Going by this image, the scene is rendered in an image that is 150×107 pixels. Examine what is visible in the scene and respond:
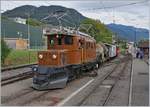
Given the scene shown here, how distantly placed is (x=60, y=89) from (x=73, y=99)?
336 centimetres

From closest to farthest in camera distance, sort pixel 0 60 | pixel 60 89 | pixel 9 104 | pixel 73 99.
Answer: pixel 9 104 < pixel 73 99 < pixel 60 89 < pixel 0 60

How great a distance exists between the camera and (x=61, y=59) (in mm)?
20062

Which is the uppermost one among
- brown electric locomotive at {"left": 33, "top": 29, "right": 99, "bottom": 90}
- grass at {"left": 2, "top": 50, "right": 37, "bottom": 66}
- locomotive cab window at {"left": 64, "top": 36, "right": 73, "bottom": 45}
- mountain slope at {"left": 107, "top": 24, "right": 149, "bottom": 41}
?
mountain slope at {"left": 107, "top": 24, "right": 149, "bottom": 41}

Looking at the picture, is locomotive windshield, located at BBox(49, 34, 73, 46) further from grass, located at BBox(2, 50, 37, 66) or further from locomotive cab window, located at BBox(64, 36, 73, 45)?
grass, located at BBox(2, 50, 37, 66)

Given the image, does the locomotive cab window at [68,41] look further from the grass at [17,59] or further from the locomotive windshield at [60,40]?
the grass at [17,59]

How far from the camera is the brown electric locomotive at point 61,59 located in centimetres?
1878

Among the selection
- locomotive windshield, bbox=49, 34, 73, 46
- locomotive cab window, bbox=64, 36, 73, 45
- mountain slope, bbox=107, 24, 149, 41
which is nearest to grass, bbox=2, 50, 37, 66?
locomotive windshield, bbox=49, 34, 73, 46

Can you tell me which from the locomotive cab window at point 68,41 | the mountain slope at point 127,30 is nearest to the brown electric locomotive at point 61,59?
the locomotive cab window at point 68,41

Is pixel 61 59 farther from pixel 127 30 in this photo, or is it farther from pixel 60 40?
pixel 127 30

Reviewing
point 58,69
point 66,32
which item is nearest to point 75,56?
point 66,32

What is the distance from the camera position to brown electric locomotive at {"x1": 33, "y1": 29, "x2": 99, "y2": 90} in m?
18.8

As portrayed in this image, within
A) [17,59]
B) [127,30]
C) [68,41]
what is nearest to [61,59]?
[68,41]

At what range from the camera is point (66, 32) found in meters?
22.1

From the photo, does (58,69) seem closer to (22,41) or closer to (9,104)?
(9,104)
